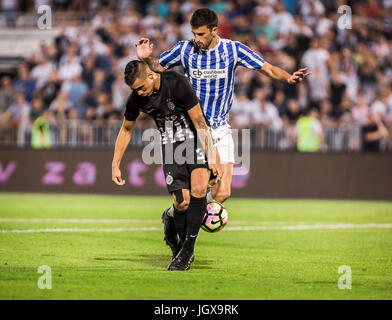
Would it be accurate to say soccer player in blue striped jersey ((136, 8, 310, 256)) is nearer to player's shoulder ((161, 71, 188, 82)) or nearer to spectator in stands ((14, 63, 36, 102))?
player's shoulder ((161, 71, 188, 82))

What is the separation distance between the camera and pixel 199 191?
815cm

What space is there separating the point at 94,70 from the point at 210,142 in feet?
43.1

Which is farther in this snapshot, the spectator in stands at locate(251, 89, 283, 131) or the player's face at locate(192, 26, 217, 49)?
the spectator in stands at locate(251, 89, 283, 131)

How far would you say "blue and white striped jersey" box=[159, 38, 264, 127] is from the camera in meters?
9.33

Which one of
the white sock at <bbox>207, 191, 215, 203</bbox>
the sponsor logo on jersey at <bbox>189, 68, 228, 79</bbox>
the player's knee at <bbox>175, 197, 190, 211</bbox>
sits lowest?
the white sock at <bbox>207, 191, 215, 203</bbox>

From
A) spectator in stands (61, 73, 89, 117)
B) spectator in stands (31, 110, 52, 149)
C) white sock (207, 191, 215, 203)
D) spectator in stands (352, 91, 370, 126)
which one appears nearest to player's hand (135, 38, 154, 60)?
white sock (207, 191, 215, 203)

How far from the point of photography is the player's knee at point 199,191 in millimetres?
8141

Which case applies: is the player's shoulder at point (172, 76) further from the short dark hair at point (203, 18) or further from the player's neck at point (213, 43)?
the player's neck at point (213, 43)

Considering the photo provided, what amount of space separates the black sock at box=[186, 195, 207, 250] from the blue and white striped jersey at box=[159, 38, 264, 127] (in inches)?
61.7

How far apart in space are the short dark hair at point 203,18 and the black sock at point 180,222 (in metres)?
2.03

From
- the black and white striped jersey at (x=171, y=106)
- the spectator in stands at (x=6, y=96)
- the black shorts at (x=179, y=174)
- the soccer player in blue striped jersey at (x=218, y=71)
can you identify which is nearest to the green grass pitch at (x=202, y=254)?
the black shorts at (x=179, y=174)

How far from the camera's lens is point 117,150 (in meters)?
8.41
